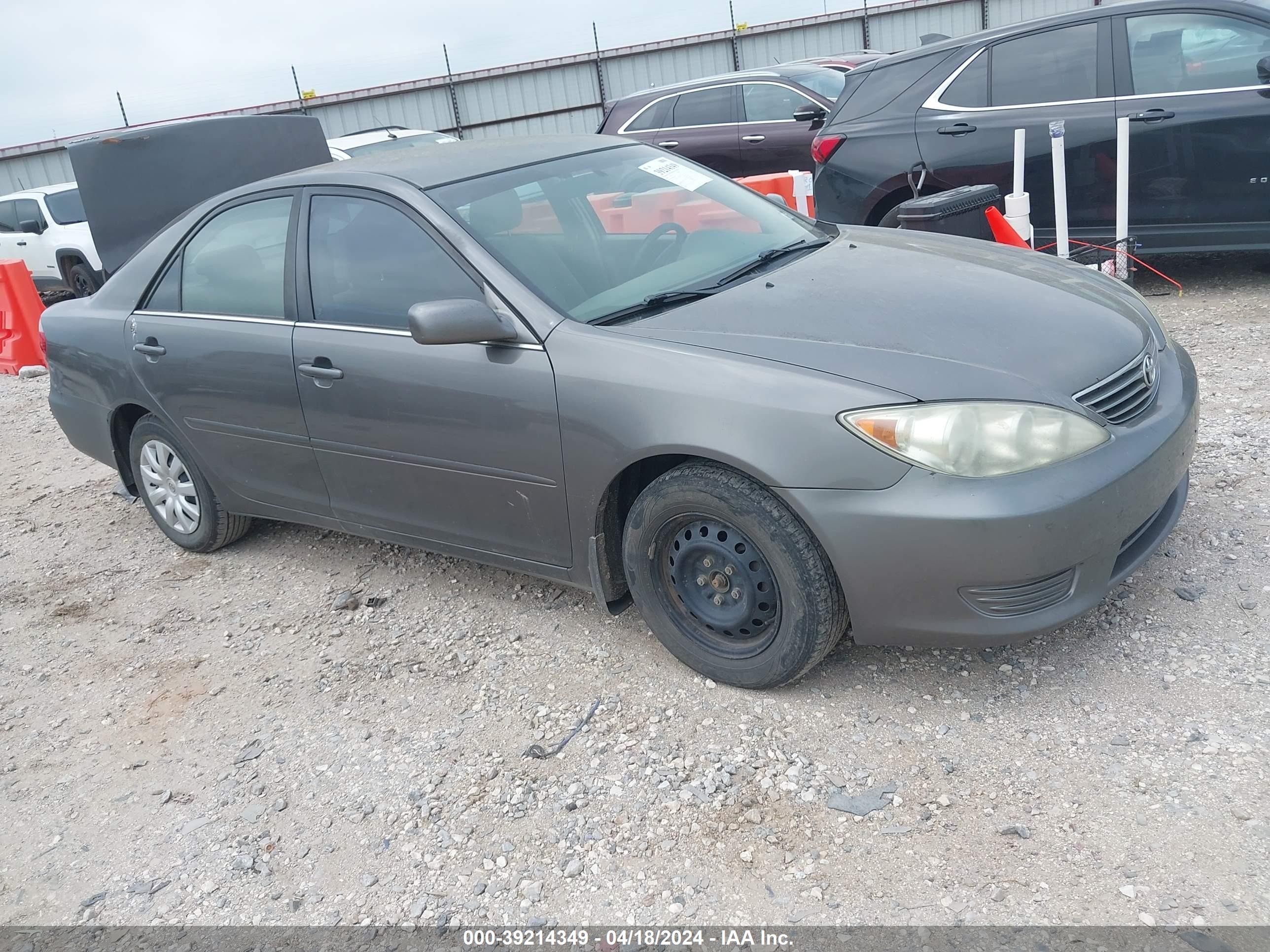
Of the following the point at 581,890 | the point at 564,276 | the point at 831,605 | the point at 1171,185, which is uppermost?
the point at 564,276

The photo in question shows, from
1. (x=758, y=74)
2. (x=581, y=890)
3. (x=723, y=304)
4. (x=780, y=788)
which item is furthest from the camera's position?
(x=758, y=74)

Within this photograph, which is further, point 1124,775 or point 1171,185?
point 1171,185

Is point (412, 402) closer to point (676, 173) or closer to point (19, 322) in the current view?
point (676, 173)

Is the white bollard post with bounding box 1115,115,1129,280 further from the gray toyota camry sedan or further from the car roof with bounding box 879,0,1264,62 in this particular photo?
the gray toyota camry sedan

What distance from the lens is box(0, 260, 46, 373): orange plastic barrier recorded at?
9266 millimetres

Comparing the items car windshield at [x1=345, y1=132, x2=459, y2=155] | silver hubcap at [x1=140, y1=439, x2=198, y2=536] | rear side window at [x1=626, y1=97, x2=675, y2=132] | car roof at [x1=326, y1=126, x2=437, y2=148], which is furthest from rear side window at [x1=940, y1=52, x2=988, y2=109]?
car roof at [x1=326, y1=126, x2=437, y2=148]

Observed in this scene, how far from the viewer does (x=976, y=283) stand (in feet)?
10.7

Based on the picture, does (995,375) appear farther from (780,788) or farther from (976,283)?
(780,788)

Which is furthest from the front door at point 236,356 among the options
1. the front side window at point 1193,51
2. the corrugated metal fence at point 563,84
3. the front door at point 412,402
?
the corrugated metal fence at point 563,84

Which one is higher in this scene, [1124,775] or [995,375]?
[995,375]

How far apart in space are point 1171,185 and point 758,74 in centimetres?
532

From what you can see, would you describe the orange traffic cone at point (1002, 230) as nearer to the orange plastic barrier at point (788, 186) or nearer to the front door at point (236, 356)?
the orange plastic barrier at point (788, 186)

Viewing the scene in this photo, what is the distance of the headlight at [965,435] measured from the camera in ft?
8.49

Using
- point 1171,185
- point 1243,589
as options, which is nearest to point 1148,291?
point 1171,185
